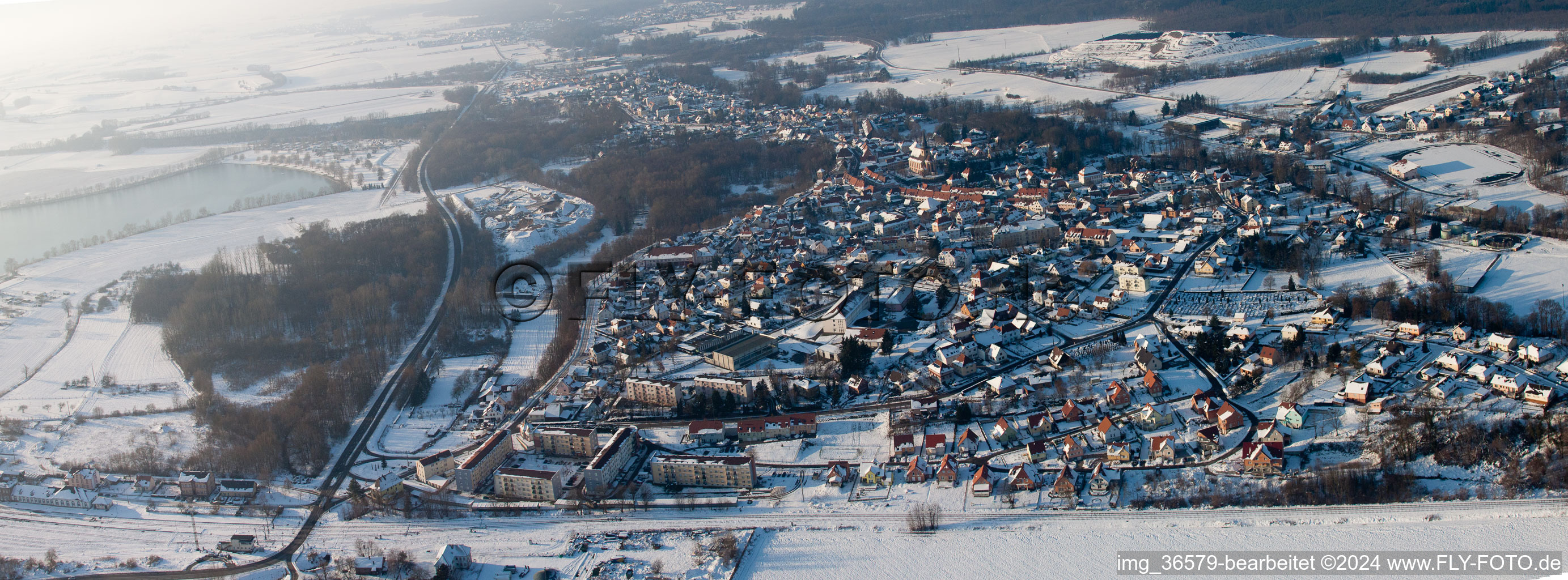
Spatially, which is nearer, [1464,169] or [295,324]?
[295,324]

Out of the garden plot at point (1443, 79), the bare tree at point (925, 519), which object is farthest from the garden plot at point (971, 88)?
the bare tree at point (925, 519)

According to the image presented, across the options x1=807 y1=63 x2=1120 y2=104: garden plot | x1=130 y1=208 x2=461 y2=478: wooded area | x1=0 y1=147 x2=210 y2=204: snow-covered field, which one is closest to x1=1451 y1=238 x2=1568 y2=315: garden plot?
x1=130 y1=208 x2=461 y2=478: wooded area

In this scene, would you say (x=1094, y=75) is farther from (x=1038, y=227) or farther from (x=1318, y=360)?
(x=1318, y=360)

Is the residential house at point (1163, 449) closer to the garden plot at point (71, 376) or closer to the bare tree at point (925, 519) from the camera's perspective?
the bare tree at point (925, 519)

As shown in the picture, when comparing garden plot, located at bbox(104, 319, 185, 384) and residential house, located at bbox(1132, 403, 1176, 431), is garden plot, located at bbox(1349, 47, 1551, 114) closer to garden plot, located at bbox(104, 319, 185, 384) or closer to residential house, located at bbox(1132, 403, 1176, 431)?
residential house, located at bbox(1132, 403, 1176, 431)

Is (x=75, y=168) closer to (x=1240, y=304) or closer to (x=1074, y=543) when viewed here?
(x=1240, y=304)

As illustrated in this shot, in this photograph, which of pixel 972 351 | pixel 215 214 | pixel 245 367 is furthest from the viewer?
pixel 215 214

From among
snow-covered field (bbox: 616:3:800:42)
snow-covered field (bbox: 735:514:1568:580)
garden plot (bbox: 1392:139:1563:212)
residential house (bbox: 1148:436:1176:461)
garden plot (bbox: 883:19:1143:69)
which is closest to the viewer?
snow-covered field (bbox: 735:514:1568:580)

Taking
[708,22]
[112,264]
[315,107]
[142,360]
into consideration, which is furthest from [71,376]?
[708,22]

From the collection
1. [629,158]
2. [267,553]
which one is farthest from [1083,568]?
[629,158]
